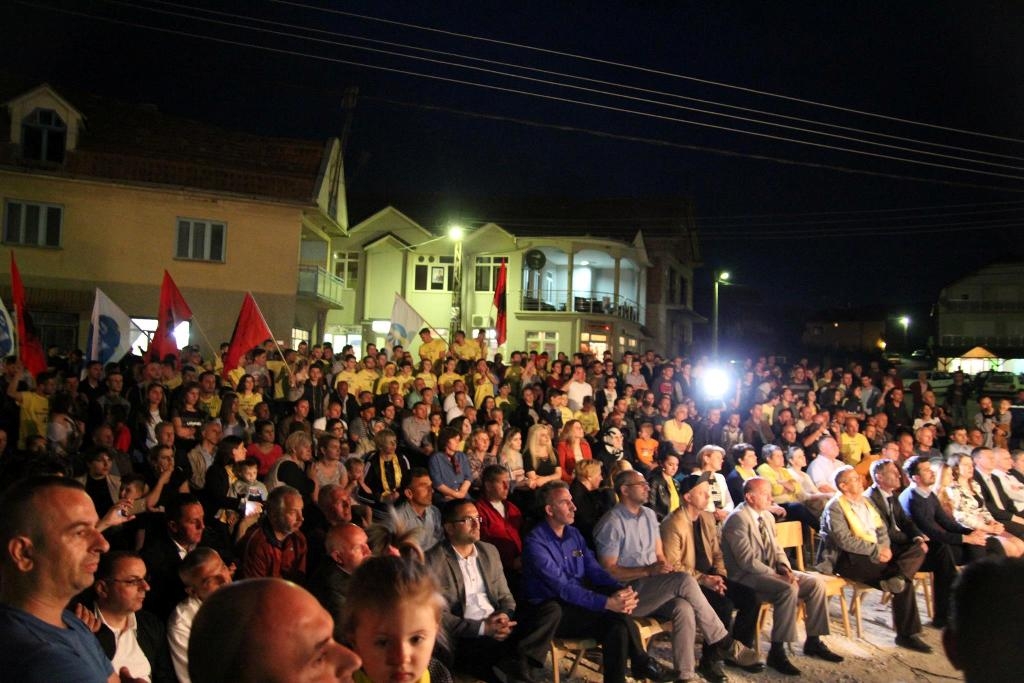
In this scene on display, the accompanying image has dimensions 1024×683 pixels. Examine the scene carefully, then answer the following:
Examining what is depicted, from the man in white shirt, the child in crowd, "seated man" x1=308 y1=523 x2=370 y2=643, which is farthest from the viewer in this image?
the man in white shirt

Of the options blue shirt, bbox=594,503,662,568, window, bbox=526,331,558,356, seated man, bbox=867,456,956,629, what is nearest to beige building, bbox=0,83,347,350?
window, bbox=526,331,558,356

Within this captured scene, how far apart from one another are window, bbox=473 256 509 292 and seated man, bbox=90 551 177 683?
89.9 ft

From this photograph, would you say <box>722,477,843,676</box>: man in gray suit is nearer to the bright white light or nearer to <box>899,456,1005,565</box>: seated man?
<box>899,456,1005,565</box>: seated man

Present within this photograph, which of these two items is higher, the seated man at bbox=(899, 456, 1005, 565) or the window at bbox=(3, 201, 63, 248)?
the window at bbox=(3, 201, 63, 248)

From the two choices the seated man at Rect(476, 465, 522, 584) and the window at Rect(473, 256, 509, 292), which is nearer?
the seated man at Rect(476, 465, 522, 584)

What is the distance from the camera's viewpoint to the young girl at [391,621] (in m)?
2.34

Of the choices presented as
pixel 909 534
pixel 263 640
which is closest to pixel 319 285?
pixel 909 534

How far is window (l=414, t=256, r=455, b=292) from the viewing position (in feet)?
101

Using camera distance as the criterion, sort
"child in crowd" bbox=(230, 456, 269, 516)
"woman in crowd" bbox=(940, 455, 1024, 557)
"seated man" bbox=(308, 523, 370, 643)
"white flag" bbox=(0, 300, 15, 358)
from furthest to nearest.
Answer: "white flag" bbox=(0, 300, 15, 358), "woman in crowd" bbox=(940, 455, 1024, 557), "child in crowd" bbox=(230, 456, 269, 516), "seated man" bbox=(308, 523, 370, 643)

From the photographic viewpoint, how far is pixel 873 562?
743 centimetres

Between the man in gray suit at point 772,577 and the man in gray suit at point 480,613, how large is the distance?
6.95 feet

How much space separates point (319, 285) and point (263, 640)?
2407 cm

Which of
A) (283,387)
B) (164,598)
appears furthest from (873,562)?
(283,387)

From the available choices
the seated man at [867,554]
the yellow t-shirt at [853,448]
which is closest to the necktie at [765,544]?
the seated man at [867,554]
